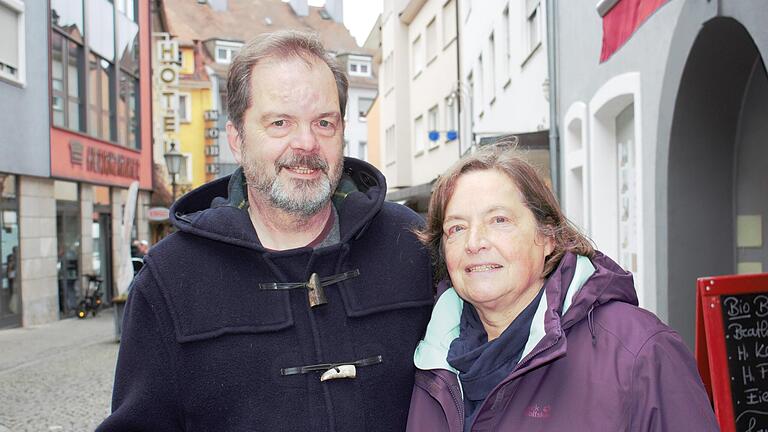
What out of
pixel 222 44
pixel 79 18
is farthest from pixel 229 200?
pixel 222 44

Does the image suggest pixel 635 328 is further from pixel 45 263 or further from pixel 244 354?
pixel 45 263

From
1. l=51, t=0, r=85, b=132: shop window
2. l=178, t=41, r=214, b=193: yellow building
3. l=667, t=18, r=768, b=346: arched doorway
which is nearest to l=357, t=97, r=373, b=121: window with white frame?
l=178, t=41, r=214, b=193: yellow building

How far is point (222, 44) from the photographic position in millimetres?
49531

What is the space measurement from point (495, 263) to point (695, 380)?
1.92 ft

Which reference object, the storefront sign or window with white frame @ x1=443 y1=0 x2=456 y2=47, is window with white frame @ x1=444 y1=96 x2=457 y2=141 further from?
the storefront sign

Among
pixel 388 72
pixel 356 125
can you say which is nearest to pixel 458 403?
pixel 388 72

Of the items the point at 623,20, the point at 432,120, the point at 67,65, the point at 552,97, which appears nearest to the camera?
the point at 623,20

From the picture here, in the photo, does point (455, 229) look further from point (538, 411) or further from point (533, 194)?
point (538, 411)

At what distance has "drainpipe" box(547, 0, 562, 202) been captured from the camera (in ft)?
32.2

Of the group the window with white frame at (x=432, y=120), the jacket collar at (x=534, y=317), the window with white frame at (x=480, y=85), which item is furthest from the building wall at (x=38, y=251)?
the jacket collar at (x=534, y=317)

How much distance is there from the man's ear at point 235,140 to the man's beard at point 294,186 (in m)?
0.08

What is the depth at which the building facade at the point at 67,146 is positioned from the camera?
1520 cm

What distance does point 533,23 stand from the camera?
12.4 meters

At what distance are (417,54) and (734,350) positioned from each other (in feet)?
90.7
